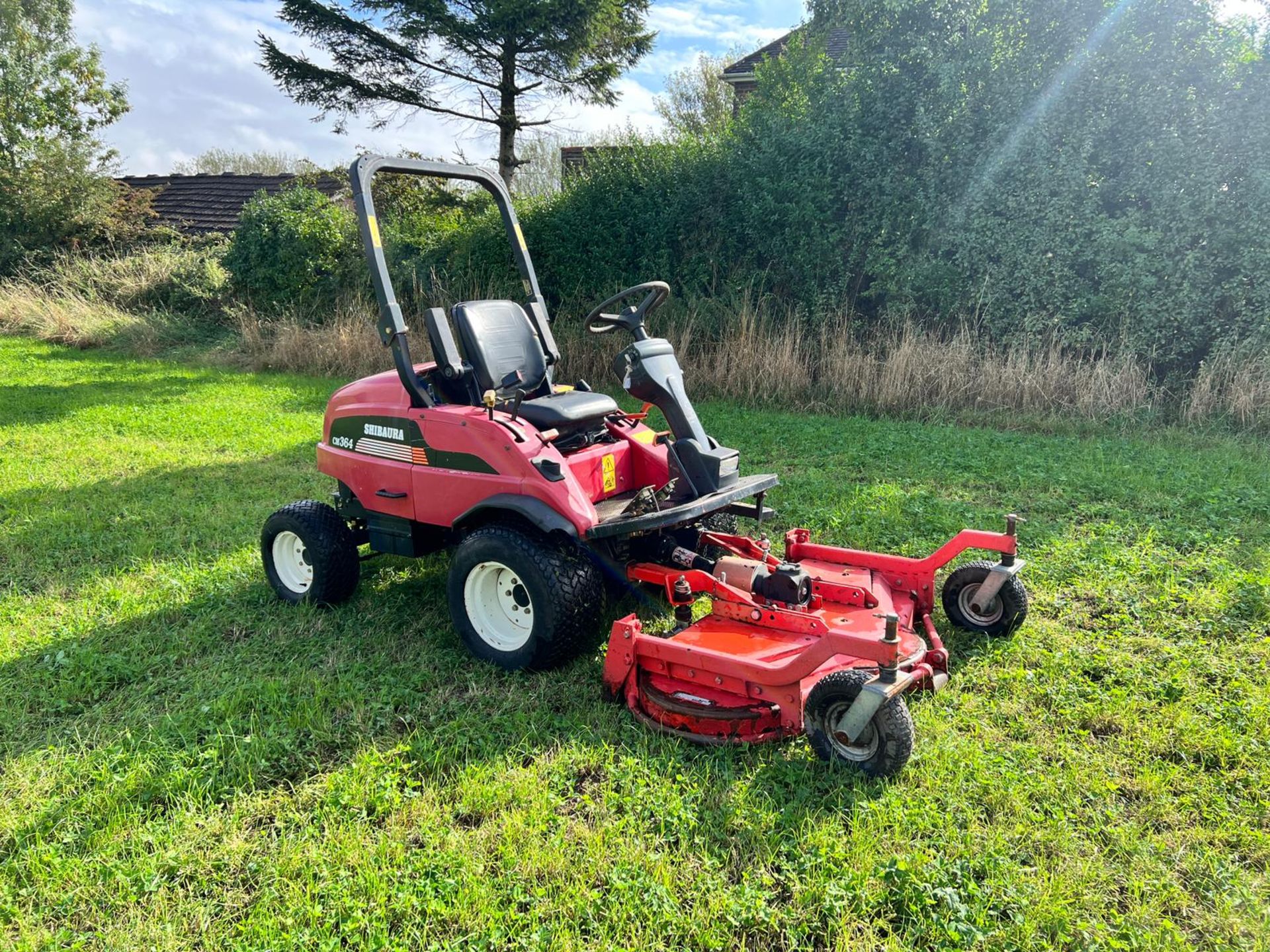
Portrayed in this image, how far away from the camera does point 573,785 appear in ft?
9.66

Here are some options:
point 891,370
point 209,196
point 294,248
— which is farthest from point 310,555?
point 209,196

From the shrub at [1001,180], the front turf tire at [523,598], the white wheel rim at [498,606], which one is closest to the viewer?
the front turf tire at [523,598]

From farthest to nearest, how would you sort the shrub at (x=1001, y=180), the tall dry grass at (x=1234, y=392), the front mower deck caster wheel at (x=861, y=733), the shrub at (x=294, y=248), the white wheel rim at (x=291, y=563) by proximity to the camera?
1. the shrub at (x=294, y=248)
2. the shrub at (x=1001, y=180)
3. the tall dry grass at (x=1234, y=392)
4. the white wheel rim at (x=291, y=563)
5. the front mower deck caster wheel at (x=861, y=733)

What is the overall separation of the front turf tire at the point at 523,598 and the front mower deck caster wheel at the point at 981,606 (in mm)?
1699

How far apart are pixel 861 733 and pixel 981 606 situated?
54.5 inches

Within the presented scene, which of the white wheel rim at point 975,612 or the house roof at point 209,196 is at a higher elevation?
the house roof at point 209,196

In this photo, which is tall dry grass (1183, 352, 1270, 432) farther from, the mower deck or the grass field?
the mower deck

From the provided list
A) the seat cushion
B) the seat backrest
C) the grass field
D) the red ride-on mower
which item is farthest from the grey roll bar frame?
the grass field

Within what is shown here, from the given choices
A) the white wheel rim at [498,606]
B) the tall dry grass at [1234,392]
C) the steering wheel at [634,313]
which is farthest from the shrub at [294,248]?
the tall dry grass at [1234,392]

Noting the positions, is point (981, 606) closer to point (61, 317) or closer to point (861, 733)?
point (861, 733)

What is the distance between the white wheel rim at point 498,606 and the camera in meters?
3.80

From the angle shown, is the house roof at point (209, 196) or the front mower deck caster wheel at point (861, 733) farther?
the house roof at point (209, 196)

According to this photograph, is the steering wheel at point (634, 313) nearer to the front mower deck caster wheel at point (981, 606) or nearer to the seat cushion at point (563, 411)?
the seat cushion at point (563, 411)

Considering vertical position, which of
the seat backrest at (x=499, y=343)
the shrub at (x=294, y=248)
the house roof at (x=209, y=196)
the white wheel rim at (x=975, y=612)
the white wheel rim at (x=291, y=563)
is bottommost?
the white wheel rim at (x=291, y=563)
